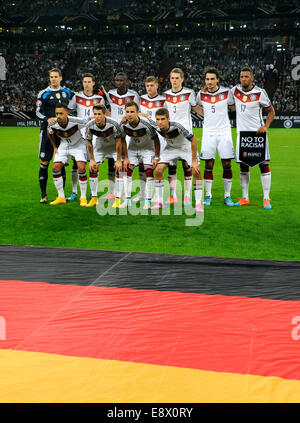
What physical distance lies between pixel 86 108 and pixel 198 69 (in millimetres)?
35003

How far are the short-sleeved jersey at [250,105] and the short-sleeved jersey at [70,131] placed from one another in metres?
2.69

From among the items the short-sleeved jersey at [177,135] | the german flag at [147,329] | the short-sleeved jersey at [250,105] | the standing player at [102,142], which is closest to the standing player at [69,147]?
the standing player at [102,142]

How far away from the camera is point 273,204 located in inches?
361

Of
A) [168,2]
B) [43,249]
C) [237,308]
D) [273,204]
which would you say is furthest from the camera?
[168,2]

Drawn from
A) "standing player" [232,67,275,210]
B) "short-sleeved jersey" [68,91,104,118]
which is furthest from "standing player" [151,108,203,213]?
"short-sleeved jersey" [68,91,104,118]

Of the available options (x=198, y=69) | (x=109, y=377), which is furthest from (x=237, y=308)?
(x=198, y=69)

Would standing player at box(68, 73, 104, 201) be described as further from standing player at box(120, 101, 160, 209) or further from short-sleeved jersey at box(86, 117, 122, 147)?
standing player at box(120, 101, 160, 209)

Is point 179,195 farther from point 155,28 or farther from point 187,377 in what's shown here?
point 155,28

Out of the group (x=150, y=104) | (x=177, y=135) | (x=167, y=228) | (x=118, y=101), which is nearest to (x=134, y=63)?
(x=118, y=101)

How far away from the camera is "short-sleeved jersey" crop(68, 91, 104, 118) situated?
938 cm

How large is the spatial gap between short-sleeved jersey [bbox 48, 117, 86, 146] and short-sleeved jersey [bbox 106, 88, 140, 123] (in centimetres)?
88

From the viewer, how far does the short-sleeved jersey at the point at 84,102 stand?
9383 millimetres

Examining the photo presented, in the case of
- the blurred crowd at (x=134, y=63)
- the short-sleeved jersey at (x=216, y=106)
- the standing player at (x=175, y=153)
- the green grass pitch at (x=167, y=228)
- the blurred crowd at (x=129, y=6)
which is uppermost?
the blurred crowd at (x=129, y=6)

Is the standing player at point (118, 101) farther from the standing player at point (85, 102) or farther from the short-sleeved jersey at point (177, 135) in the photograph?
the short-sleeved jersey at point (177, 135)
